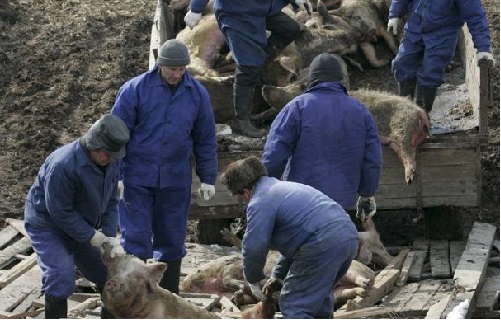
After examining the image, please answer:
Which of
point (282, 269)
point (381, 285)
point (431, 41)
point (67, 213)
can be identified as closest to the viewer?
point (282, 269)

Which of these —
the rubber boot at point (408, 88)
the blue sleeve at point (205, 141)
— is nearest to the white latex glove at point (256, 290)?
the blue sleeve at point (205, 141)

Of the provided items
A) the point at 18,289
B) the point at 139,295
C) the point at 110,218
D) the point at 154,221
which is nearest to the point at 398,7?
the point at 154,221

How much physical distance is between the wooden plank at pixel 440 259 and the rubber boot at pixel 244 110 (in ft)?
6.16

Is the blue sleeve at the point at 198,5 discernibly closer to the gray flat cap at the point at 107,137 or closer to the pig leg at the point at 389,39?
the pig leg at the point at 389,39

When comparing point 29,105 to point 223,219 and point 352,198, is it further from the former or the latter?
point 352,198

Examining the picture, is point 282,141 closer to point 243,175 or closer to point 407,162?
point 243,175

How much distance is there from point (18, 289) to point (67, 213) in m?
1.94

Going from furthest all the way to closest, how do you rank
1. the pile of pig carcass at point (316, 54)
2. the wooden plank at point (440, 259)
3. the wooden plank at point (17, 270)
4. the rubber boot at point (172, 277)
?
1. the pile of pig carcass at point (316, 54)
2. the wooden plank at point (440, 259)
3. the wooden plank at point (17, 270)
4. the rubber boot at point (172, 277)

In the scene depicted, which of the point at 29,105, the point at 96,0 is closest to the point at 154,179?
the point at 29,105

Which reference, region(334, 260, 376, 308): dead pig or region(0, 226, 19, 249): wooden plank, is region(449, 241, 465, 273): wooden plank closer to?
region(334, 260, 376, 308): dead pig

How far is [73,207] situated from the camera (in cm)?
1043

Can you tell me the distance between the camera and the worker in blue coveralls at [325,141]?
36.9 feet

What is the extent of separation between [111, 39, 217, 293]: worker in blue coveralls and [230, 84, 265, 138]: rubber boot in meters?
1.81

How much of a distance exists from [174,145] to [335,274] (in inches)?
82.7
